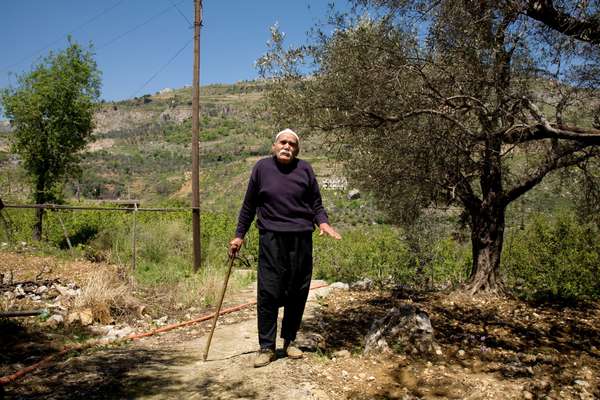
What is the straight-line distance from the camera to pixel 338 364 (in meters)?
4.30

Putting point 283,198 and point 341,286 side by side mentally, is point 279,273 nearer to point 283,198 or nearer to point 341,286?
point 283,198

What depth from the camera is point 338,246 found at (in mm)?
12453

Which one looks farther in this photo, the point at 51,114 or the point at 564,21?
the point at 51,114

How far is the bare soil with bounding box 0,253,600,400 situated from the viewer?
368 centimetres

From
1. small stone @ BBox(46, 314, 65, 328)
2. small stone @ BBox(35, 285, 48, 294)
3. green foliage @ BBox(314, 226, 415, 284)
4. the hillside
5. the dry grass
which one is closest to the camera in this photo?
small stone @ BBox(46, 314, 65, 328)

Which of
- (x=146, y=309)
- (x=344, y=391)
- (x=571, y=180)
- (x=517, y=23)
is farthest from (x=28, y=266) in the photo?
(x=571, y=180)

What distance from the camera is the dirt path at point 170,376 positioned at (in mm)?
3578

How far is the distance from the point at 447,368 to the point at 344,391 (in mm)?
1211

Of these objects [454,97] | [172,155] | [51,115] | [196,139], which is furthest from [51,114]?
[172,155]

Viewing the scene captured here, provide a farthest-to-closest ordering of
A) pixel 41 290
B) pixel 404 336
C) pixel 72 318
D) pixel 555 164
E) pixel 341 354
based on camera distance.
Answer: pixel 41 290 < pixel 555 164 < pixel 72 318 < pixel 404 336 < pixel 341 354

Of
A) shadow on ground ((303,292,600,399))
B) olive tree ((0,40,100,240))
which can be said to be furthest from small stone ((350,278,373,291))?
olive tree ((0,40,100,240))

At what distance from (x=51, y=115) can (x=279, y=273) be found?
1592 cm

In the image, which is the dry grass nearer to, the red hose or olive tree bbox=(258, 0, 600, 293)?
the red hose

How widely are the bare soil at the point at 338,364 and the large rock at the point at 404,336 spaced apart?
0.09m
